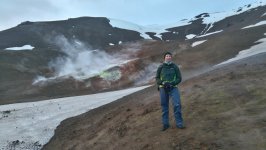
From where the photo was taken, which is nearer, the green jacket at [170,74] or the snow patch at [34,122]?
the green jacket at [170,74]

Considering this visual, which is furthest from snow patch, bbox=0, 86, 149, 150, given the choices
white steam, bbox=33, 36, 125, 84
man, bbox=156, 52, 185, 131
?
white steam, bbox=33, 36, 125, 84

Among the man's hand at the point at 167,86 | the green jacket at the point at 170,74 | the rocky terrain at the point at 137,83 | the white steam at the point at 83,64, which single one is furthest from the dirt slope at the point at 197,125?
the white steam at the point at 83,64

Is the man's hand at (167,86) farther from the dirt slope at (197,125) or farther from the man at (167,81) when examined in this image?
the dirt slope at (197,125)

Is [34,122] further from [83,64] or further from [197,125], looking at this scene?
[83,64]

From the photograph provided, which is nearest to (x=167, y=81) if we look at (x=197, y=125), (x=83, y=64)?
(x=197, y=125)

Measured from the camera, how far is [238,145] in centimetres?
1190

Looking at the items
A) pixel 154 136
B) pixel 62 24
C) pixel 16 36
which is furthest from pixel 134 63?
pixel 62 24

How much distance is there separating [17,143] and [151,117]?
25.8ft

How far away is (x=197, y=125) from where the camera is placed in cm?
1438

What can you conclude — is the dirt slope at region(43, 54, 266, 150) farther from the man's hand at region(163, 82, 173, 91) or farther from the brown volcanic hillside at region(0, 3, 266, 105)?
the brown volcanic hillside at region(0, 3, 266, 105)

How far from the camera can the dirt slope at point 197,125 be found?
504 inches

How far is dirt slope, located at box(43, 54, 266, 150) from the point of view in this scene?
12805 mm

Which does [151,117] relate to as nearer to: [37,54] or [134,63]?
[134,63]

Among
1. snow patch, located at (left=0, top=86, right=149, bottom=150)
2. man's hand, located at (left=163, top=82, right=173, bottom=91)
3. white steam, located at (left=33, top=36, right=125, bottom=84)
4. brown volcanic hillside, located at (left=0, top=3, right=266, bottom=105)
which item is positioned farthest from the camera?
white steam, located at (left=33, top=36, right=125, bottom=84)
